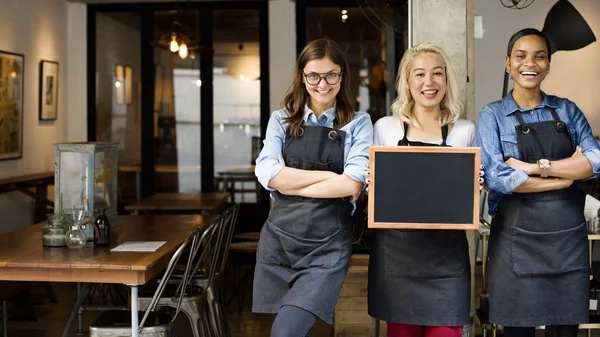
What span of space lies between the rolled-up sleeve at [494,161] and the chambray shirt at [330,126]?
1.51 feet

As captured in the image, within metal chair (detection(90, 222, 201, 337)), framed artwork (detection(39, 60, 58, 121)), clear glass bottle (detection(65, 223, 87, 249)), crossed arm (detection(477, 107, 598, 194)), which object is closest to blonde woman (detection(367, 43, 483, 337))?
crossed arm (detection(477, 107, 598, 194))

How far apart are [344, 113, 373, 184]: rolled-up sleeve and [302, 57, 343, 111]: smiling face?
163mm

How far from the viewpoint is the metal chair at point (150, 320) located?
3.93 meters

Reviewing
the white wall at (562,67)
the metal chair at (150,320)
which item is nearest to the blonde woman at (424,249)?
the metal chair at (150,320)

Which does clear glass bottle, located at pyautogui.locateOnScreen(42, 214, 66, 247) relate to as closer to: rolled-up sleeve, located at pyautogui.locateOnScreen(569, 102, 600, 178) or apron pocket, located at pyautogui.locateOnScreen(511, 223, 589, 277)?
apron pocket, located at pyautogui.locateOnScreen(511, 223, 589, 277)

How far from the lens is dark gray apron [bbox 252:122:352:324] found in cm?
312

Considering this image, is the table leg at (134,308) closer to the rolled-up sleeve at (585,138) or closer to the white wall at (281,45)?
the rolled-up sleeve at (585,138)

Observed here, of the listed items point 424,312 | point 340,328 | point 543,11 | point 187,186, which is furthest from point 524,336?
point 187,186

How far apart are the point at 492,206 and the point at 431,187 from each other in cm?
54

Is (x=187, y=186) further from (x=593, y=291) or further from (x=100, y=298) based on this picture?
(x=593, y=291)

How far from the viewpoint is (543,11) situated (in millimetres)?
6133

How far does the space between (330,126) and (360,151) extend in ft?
0.55

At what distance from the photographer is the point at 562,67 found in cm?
621

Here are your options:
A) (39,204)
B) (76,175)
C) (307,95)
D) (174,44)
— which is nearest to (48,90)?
(39,204)
